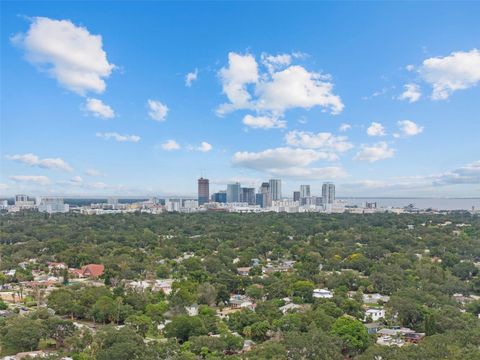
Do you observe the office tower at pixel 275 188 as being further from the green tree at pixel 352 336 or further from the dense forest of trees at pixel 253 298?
the green tree at pixel 352 336

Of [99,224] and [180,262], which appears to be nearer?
[180,262]

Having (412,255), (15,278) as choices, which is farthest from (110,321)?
(412,255)

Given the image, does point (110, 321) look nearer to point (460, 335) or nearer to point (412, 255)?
point (460, 335)

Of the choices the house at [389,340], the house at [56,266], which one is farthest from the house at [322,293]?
the house at [56,266]

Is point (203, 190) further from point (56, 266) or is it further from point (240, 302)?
point (240, 302)

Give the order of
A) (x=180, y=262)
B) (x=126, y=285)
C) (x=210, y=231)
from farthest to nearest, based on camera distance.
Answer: (x=210, y=231) → (x=180, y=262) → (x=126, y=285)

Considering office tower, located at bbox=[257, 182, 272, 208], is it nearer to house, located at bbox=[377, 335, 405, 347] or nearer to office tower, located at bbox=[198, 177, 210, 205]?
office tower, located at bbox=[198, 177, 210, 205]
